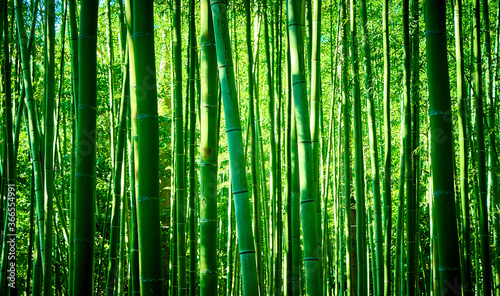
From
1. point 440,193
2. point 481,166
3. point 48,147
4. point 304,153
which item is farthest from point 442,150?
point 48,147

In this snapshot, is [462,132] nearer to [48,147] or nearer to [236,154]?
[236,154]

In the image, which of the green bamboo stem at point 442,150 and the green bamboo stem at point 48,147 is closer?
the green bamboo stem at point 442,150

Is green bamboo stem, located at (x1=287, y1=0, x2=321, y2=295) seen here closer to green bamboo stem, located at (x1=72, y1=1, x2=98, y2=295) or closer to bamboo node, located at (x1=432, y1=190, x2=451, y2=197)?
bamboo node, located at (x1=432, y1=190, x2=451, y2=197)

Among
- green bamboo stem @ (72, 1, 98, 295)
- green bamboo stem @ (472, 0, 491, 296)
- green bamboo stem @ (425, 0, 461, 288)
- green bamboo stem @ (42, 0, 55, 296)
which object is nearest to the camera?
green bamboo stem @ (425, 0, 461, 288)

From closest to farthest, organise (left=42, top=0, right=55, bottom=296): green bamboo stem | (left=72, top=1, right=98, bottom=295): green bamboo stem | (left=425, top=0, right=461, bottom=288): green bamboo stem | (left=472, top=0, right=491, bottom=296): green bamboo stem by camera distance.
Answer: (left=425, top=0, right=461, bottom=288): green bamboo stem → (left=72, top=1, right=98, bottom=295): green bamboo stem → (left=42, top=0, right=55, bottom=296): green bamboo stem → (left=472, top=0, right=491, bottom=296): green bamboo stem

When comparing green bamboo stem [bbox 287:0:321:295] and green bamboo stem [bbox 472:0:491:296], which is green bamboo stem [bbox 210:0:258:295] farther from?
green bamboo stem [bbox 472:0:491:296]

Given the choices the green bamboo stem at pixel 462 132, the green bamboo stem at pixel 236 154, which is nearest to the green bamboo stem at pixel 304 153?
the green bamboo stem at pixel 236 154

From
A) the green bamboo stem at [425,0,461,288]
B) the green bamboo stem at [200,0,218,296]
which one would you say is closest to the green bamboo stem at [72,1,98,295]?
the green bamboo stem at [200,0,218,296]

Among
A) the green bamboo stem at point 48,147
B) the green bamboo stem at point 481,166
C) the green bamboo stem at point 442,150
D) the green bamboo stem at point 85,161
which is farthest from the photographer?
the green bamboo stem at point 481,166

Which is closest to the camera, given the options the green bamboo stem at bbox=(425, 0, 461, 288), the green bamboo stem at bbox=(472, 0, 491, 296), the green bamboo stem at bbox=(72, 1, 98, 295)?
the green bamboo stem at bbox=(425, 0, 461, 288)

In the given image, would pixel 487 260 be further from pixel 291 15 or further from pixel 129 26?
pixel 129 26

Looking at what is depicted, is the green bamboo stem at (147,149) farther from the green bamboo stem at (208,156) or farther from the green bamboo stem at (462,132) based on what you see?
the green bamboo stem at (462,132)

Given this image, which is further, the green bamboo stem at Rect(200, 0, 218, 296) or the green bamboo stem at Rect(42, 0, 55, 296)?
the green bamboo stem at Rect(42, 0, 55, 296)

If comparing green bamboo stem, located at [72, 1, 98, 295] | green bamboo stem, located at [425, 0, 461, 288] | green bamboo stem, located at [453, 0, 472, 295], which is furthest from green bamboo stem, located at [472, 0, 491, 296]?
green bamboo stem, located at [72, 1, 98, 295]
